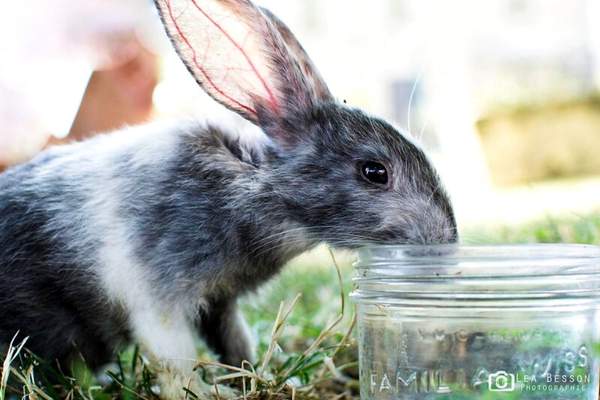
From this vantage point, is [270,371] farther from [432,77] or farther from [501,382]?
[432,77]

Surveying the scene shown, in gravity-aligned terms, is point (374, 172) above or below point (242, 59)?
below

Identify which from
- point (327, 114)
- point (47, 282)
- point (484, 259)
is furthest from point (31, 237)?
point (484, 259)

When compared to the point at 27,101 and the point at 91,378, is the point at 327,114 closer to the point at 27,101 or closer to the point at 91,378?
the point at 91,378

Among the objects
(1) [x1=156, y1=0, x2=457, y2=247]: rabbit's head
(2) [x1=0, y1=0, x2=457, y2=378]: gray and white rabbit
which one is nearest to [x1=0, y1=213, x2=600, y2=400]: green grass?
(2) [x1=0, y1=0, x2=457, y2=378]: gray and white rabbit

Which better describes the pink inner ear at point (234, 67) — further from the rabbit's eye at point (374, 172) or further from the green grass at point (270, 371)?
the green grass at point (270, 371)

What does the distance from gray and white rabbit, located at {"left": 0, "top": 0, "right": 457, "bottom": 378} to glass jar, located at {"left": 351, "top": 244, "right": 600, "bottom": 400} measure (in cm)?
34

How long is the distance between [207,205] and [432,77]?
13764mm

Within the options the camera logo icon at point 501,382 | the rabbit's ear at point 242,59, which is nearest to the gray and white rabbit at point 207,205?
the rabbit's ear at point 242,59

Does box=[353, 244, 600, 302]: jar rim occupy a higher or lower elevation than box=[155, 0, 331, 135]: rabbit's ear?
lower

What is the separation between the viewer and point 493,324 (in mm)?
2025

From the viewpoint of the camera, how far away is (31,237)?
8.78 ft

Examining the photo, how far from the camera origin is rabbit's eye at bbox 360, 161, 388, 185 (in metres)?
2.49

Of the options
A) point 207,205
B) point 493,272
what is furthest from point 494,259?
point 207,205

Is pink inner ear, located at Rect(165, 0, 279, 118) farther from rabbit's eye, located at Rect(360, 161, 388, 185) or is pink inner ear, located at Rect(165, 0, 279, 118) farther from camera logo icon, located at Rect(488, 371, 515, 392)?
camera logo icon, located at Rect(488, 371, 515, 392)
